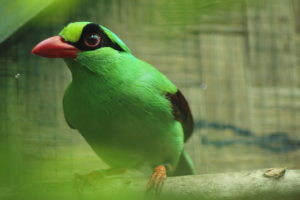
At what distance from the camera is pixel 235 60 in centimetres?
172

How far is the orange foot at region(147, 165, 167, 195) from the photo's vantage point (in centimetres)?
90

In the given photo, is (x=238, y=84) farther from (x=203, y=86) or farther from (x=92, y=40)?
(x=92, y=40)

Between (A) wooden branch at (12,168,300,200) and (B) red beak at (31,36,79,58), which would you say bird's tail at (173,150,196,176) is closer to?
(A) wooden branch at (12,168,300,200)

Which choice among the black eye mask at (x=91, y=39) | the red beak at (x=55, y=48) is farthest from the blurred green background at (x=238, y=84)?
the red beak at (x=55, y=48)

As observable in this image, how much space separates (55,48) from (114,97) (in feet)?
0.74

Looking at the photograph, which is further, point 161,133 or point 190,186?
point 161,133

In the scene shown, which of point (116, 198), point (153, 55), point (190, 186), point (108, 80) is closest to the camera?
point (116, 198)

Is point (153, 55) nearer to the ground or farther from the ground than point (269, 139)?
farther from the ground

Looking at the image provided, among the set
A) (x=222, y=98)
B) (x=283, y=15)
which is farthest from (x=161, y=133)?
(x=283, y=15)

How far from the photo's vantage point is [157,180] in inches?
40.8

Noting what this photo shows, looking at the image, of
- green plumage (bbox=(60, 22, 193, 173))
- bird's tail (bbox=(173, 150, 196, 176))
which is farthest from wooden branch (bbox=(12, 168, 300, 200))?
bird's tail (bbox=(173, 150, 196, 176))

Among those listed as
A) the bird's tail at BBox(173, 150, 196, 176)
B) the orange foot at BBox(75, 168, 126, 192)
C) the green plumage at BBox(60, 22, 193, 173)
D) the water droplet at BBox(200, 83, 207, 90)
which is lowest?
the bird's tail at BBox(173, 150, 196, 176)

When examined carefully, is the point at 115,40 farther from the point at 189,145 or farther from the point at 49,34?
the point at 189,145

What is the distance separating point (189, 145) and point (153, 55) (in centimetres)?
36
